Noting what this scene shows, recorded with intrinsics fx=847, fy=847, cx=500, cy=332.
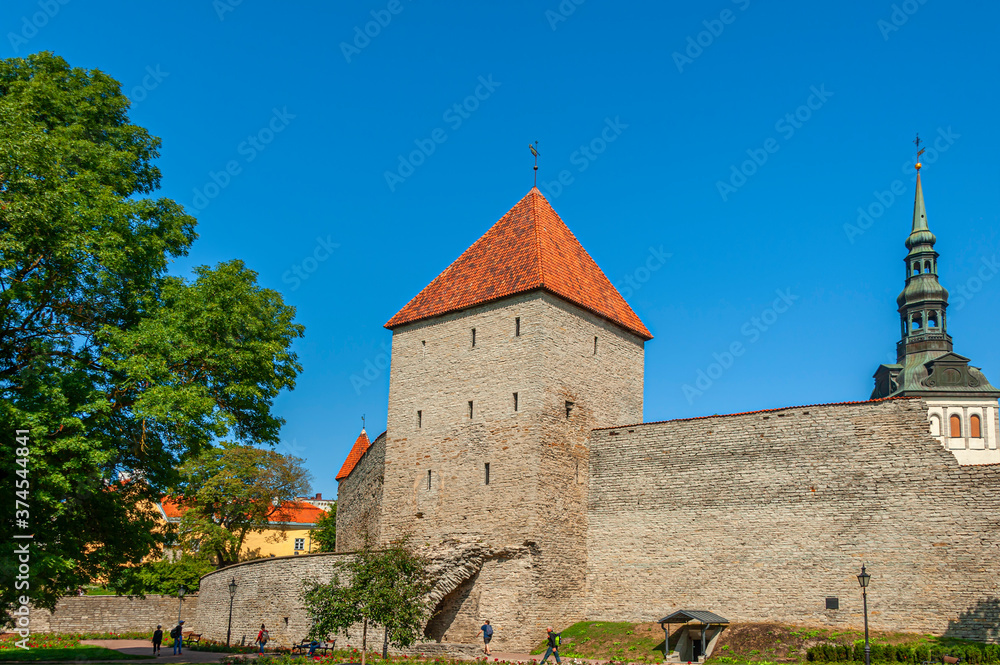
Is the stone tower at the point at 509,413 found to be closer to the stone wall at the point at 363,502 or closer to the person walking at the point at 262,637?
the stone wall at the point at 363,502

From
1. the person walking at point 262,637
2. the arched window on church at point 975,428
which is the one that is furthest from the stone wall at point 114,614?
the arched window on church at point 975,428

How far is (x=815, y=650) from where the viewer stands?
63.3 ft

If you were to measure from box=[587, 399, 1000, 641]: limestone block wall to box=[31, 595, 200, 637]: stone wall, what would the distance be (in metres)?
20.9

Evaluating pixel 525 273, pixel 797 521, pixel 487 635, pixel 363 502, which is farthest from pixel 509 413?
pixel 363 502

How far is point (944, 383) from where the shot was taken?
235 ft

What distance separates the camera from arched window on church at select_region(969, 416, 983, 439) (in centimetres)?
7131

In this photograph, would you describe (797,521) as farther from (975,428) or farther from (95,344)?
(975,428)

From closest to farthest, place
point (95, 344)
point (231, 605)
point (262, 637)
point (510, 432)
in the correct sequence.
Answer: point (95, 344) < point (510, 432) < point (262, 637) < point (231, 605)

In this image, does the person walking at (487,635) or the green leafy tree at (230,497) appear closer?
the person walking at (487,635)

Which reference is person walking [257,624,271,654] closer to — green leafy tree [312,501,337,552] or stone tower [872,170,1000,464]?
green leafy tree [312,501,337,552]

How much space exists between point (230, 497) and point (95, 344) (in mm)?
28905

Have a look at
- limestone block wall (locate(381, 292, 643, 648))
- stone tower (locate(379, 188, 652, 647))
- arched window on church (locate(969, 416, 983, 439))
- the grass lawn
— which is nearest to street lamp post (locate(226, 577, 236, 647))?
the grass lawn

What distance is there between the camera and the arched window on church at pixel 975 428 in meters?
71.3

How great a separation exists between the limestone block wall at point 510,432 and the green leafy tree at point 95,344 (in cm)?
775
